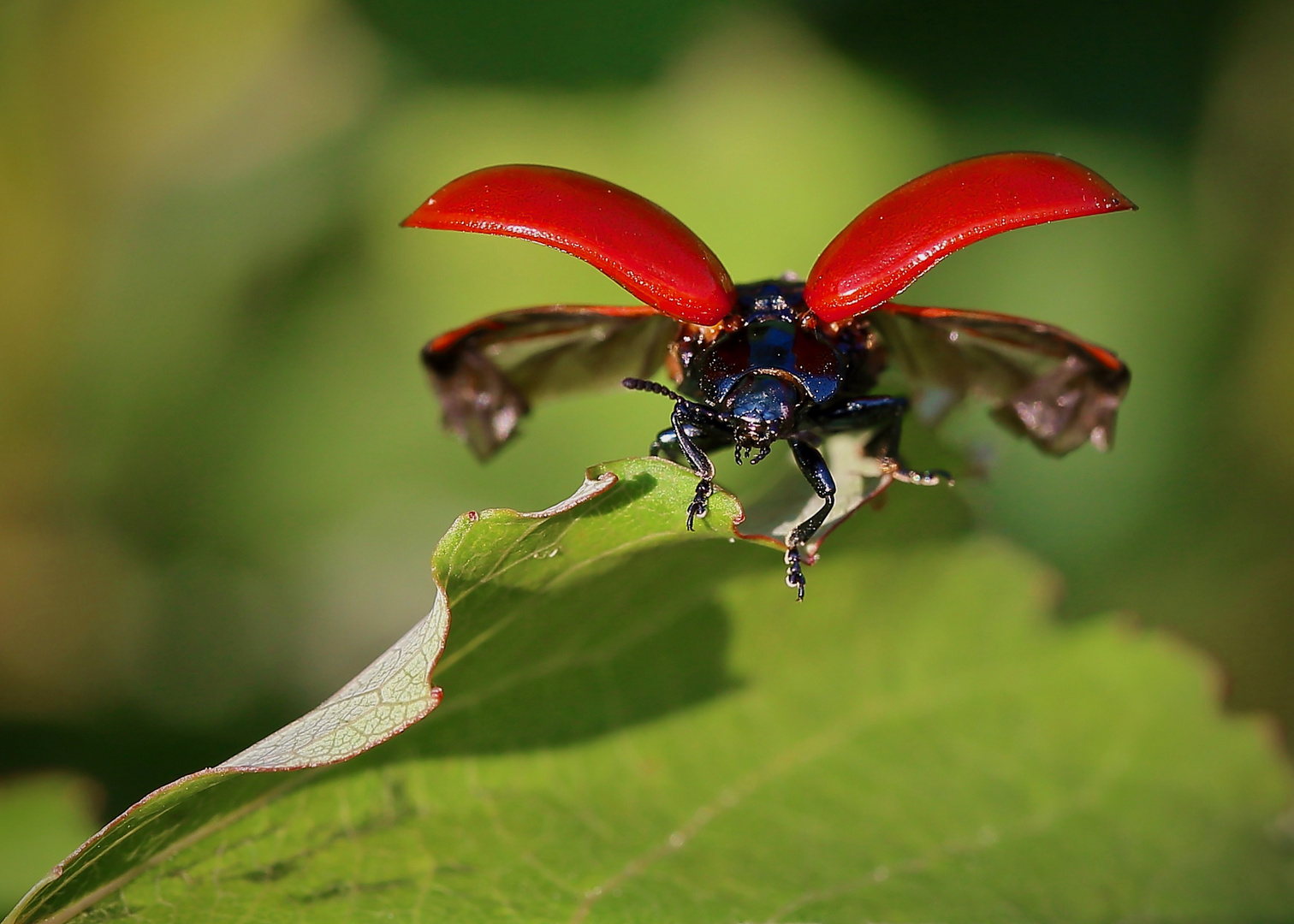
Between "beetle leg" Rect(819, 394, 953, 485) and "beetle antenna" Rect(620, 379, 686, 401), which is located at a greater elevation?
"beetle antenna" Rect(620, 379, 686, 401)

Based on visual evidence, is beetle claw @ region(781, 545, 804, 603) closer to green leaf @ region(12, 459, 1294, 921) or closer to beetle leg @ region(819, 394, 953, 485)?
green leaf @ region(12, 459, 1294, 921)

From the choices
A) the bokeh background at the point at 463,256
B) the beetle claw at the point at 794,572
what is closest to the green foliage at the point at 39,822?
the bokeh background at the point at 463,256

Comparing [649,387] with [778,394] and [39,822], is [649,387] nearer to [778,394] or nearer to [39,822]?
[778,394]

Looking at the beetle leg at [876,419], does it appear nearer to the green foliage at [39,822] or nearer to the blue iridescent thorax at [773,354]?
the blue iridescent thorax at [773,354]

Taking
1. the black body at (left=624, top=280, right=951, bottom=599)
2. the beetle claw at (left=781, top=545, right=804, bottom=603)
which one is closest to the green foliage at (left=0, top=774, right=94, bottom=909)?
the black body at (left=624, top=280, right=951, bottom=599)

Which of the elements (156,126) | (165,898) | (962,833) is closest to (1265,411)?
(962,833)

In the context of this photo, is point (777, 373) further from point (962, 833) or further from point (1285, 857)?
point (1285, 857)
